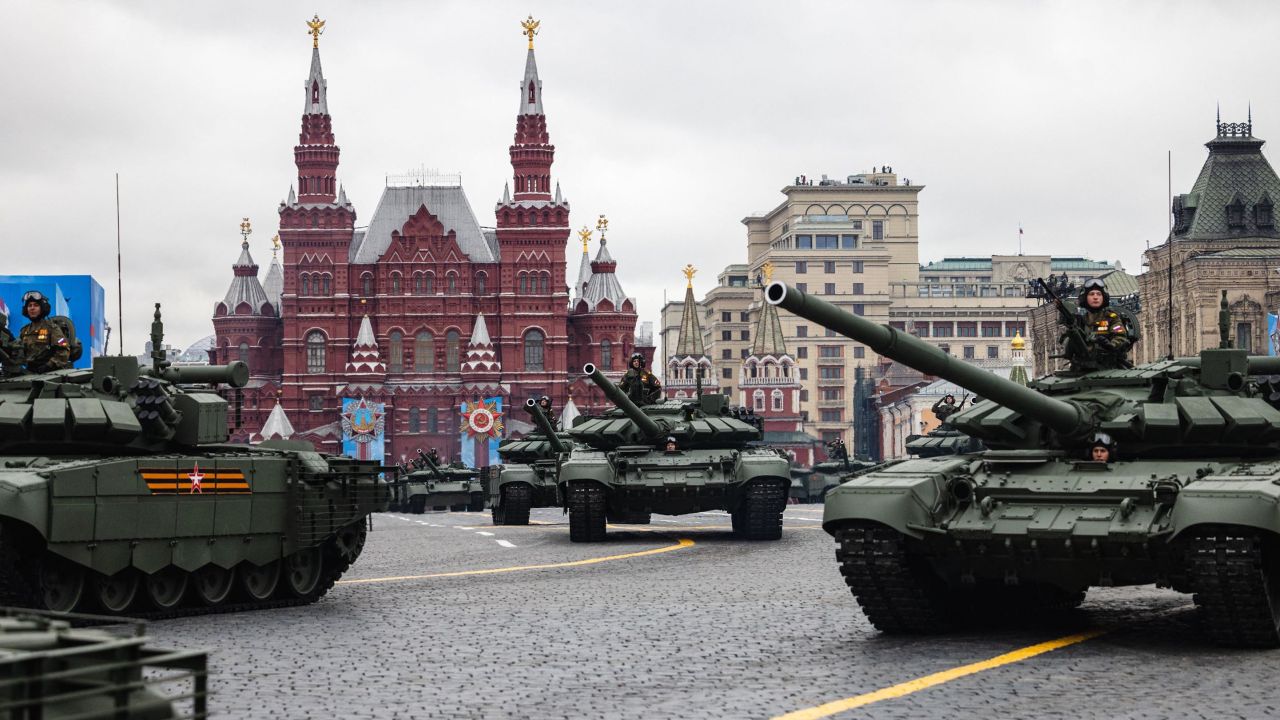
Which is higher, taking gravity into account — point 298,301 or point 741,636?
point 298,301

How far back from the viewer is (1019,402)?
12812 millimetres

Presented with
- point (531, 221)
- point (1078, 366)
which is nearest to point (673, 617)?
point (1078, 366)

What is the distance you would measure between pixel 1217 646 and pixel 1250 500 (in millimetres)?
1300

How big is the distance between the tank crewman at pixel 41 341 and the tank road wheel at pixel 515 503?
17.6 metres

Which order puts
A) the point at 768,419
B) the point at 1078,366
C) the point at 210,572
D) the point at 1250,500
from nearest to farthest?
1. the point at 1250,500
2. the point at 1078,366
3. the point at 210,572
4. the point at 768,419

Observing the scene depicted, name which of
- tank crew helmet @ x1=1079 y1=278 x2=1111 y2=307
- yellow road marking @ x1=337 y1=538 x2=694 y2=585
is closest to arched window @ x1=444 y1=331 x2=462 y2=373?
yellow road marking @ x1=337 y1=538 x2=694 y2=585

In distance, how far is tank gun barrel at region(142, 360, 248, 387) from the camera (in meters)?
17.1

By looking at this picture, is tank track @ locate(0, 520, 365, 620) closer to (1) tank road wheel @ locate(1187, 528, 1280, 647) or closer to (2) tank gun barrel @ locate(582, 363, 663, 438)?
(2) tank gun barrel @ locate(582, 363, 663, 438)

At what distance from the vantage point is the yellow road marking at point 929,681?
9391 millimetres

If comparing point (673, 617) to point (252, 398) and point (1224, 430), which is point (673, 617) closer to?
point (1224, 430)

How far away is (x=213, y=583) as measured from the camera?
16.0 m

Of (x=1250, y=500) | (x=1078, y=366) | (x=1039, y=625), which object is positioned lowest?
(x=1039, y=625)

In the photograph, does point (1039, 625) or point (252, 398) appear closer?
point (1039, 625)

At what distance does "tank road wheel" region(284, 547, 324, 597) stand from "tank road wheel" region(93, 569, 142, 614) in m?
1.81
